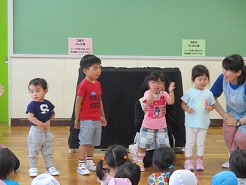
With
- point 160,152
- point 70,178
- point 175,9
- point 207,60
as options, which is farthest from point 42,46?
point 160,152

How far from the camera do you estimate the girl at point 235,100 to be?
3.81 meters

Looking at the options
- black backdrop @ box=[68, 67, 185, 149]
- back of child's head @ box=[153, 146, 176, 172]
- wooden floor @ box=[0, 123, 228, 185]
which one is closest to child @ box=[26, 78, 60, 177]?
wooden floor @ box=[0, 123, 228, 185]

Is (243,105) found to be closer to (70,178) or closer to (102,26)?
(70,178)

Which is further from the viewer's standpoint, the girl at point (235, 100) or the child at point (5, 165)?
the girl at point (235, 100)

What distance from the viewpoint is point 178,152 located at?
4.63m

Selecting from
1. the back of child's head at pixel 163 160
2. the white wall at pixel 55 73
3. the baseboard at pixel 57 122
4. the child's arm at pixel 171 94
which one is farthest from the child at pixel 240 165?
the baseboard at pixel 57 122

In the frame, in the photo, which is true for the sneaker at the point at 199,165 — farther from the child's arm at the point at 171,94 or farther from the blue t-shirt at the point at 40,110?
the blue t-shirt at the point at 40,110

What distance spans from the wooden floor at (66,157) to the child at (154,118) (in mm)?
292

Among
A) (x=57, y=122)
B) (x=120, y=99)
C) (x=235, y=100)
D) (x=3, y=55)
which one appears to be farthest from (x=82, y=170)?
(x=3, y=55)

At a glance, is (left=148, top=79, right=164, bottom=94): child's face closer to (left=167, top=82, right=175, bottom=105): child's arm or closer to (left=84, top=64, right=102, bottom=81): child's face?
(left=167, top=82, right=175, bottom=105): child's arm

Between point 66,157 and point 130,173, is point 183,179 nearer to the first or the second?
point 130,173

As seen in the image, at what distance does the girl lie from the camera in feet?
12.5

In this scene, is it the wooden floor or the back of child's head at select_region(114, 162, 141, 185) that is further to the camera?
the wooden floor

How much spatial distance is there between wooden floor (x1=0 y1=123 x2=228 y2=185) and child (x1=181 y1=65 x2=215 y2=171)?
Answer: 0.74 feet
